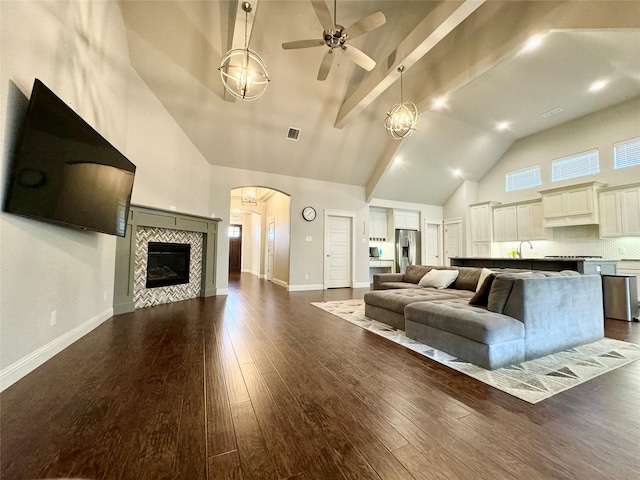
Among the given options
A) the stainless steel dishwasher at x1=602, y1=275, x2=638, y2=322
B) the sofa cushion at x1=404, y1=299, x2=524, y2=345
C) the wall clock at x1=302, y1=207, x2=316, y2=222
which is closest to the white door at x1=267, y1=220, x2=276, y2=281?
the wall clock at x1=302, y1=207, x2=316, y2=222

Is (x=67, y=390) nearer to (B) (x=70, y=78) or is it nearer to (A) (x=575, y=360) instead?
(B) (x=70, y=78)

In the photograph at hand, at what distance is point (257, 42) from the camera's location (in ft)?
13.3

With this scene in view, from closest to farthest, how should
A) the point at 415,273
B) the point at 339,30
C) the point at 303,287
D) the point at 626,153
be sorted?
the point at 339,30, the point at 415,273, the point at 626,153, the point at 303,287

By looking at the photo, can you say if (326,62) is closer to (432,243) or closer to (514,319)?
(514,319)

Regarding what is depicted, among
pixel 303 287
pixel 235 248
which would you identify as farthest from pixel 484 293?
pixel 235 248

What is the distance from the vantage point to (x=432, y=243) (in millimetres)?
9148

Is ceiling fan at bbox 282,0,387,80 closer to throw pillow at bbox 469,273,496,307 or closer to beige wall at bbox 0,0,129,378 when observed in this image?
beige wall at bbox 0,0,129,378

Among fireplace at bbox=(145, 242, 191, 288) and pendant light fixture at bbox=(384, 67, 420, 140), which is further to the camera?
fireplace at bbox=(145, 242, 191, 288)

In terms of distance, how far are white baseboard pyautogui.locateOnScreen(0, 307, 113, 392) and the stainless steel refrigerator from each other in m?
7.65

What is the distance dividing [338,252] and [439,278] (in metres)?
3.51

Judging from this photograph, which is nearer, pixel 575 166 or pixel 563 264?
pixel 563 264

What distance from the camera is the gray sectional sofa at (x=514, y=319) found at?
213 centimetres

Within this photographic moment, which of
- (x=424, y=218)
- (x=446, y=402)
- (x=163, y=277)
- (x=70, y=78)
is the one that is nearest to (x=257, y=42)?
(x=70, y=78)

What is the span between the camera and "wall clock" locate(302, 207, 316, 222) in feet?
22.4
